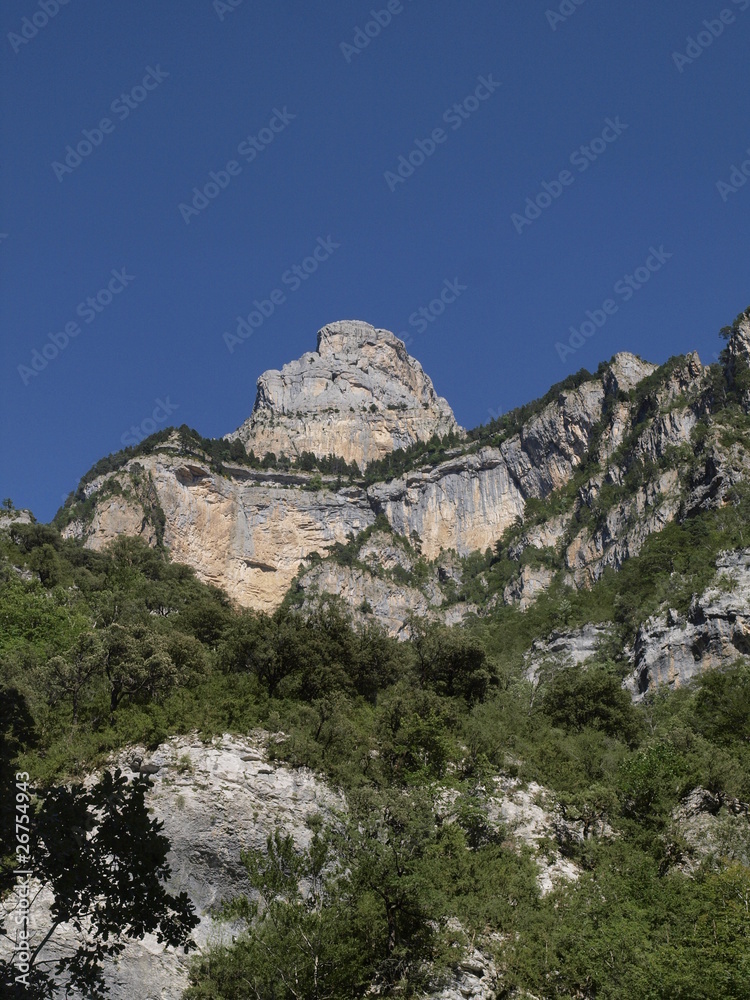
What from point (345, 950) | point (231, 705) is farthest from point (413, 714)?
point (345, 950)

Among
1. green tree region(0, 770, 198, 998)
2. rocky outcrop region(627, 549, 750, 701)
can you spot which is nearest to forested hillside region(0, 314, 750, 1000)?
green tree region(0, 770, 198, 998)

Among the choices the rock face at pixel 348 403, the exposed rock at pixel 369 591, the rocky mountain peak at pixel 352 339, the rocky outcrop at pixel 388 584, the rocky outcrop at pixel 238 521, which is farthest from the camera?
the rocky mountain peak at pixel 352 339

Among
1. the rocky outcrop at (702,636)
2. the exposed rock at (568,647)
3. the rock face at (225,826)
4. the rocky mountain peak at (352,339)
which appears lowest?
the rock face at (225,826)

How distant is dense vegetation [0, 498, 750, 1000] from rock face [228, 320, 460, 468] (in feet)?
277

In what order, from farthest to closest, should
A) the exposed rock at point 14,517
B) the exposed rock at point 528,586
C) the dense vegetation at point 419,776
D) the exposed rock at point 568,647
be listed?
the exposed rock at point 528,586
the exposed rock at point 14,517
the exposed rock at point 568,647
the dense vegetation at point 419,776

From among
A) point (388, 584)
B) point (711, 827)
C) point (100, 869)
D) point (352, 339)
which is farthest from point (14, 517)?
point (352, 339)

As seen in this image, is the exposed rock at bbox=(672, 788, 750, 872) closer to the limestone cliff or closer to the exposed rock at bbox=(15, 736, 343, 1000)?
the exposed rock at bbox=(15, 736, 343, 1000)

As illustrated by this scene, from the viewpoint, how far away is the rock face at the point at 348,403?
12950 centimetres

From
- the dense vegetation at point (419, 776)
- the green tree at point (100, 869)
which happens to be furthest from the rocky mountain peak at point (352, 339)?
the green tree at point (100, 869)

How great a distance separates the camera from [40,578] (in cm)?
5553

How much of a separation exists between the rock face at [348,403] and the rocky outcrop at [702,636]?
77296mm

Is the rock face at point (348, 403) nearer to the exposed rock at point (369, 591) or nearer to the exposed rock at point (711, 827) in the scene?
the exposed rock at point (369, 591)

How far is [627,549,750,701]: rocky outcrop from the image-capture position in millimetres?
52000

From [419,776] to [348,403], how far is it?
115366mm
